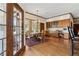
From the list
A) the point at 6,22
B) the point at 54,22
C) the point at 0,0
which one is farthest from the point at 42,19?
the point at 0,0

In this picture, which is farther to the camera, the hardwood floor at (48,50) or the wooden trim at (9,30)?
the hardwood floor at (48,50)

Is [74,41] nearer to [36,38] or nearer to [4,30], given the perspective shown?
[4,30]

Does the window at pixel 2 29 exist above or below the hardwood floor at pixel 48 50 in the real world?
above

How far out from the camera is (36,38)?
809 centimetres

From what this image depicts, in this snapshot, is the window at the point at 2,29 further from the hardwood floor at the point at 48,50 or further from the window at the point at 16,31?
the hardwood floor at the point at 48,50

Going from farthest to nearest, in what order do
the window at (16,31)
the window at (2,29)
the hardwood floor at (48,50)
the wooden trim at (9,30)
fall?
1. the hardwood floor at (48,50)
2. the window at (16,31)
3. the wooden trim at (9,30)
4. the window at (2,29)

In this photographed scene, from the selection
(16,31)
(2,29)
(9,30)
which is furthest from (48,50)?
(2,29)

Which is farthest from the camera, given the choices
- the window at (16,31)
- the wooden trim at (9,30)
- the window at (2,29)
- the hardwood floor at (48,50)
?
the hardwood floor at (48,50)

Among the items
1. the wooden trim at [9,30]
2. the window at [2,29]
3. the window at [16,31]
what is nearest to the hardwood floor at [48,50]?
the window at [16,31]

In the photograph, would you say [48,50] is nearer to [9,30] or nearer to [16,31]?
[16,31]

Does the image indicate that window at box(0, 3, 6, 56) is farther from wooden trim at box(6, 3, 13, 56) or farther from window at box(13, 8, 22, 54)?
window at box(13, 8, 22, 54)

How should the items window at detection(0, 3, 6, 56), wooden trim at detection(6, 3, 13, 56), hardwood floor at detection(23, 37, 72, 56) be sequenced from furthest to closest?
hardwood floor at detection(23, 37, 72, 56) < wooden trim at detection(6, 3, 13, 56) < window at detection(0, 3, 6, 56)

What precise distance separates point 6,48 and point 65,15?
7.57 meters

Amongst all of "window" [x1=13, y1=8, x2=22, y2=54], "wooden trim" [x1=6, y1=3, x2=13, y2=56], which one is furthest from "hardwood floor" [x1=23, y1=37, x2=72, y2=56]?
"wooden trim" [x1=6, y1=3, x2=13, y2=56]
